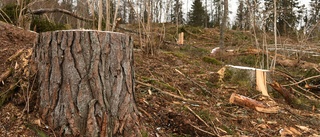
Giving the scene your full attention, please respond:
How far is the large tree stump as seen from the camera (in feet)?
5.68

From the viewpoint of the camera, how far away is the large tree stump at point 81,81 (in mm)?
1731

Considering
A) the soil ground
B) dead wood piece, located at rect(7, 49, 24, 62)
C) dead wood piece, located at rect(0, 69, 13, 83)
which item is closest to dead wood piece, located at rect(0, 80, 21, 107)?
the soil ground

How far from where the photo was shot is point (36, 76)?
6.16 feet

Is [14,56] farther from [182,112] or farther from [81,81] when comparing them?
[182,112]

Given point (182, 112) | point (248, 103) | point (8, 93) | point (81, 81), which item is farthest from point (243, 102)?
point (8, 93)

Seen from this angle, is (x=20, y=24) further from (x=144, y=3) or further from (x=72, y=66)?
(x=72, y=66)

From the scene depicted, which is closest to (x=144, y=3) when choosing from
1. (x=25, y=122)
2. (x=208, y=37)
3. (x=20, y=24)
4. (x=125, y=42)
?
(x=20, y=24)

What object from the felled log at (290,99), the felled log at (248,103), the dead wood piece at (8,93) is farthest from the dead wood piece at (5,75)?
the felled log at (290,99)

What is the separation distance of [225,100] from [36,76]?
2.24 metres

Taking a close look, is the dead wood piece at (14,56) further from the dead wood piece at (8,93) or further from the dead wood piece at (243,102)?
the dead wood piece at (243,102)

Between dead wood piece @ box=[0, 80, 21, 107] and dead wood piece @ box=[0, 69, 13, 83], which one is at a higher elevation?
dead wood piece @ box=[0, 69, 13, 83]

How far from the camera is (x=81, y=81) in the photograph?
1735 mm

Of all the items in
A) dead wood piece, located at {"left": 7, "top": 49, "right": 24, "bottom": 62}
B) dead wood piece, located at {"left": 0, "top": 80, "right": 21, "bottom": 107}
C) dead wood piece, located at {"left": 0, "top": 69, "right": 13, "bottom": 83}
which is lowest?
dead wood piece, located at {"left": 0, "top": 80, "right": 21, "bottom": 107}

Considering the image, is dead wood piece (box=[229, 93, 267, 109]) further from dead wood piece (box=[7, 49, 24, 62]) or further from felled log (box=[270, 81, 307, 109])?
dead wood piece (box=[7, 49, 24, 62])
